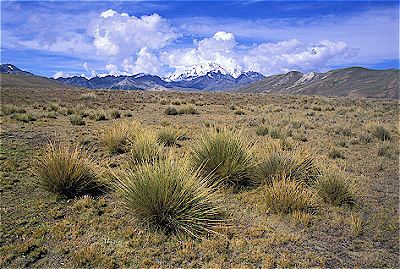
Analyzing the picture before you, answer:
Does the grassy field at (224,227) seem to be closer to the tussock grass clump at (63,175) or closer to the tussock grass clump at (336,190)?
the tussock grass clump at (336,190)

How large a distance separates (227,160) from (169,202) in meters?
1.99

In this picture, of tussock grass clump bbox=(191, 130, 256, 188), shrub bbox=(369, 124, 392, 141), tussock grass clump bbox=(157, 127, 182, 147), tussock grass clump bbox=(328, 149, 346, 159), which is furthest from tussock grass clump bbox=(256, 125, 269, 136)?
tussock grass clump bbox=(191, 130, 256, 188)

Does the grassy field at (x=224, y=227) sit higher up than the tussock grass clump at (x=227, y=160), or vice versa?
the tussock grass clump at (x=227, y=160)

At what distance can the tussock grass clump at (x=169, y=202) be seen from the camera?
365 cm

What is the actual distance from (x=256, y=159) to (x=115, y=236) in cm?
358

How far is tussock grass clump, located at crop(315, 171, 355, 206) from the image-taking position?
4770mm

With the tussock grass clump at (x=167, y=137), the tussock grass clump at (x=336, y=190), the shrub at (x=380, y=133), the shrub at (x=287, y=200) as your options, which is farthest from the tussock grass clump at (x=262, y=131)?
the shrub at (x=287, y=200)

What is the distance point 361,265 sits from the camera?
10.5ft

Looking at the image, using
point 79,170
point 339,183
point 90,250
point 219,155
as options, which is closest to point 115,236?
point 90,250

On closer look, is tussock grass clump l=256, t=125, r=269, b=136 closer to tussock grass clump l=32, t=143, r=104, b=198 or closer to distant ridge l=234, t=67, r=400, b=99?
tussock grass clump l=32, t=143, r=104, b=198

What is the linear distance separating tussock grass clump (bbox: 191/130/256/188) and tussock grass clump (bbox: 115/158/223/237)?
137 centimetres

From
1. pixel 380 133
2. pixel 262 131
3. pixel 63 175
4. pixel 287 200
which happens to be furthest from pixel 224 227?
pixel 380 133

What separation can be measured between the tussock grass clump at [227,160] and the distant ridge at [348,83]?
109m

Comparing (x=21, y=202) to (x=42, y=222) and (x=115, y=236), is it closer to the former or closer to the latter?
(x=42, y=222)
